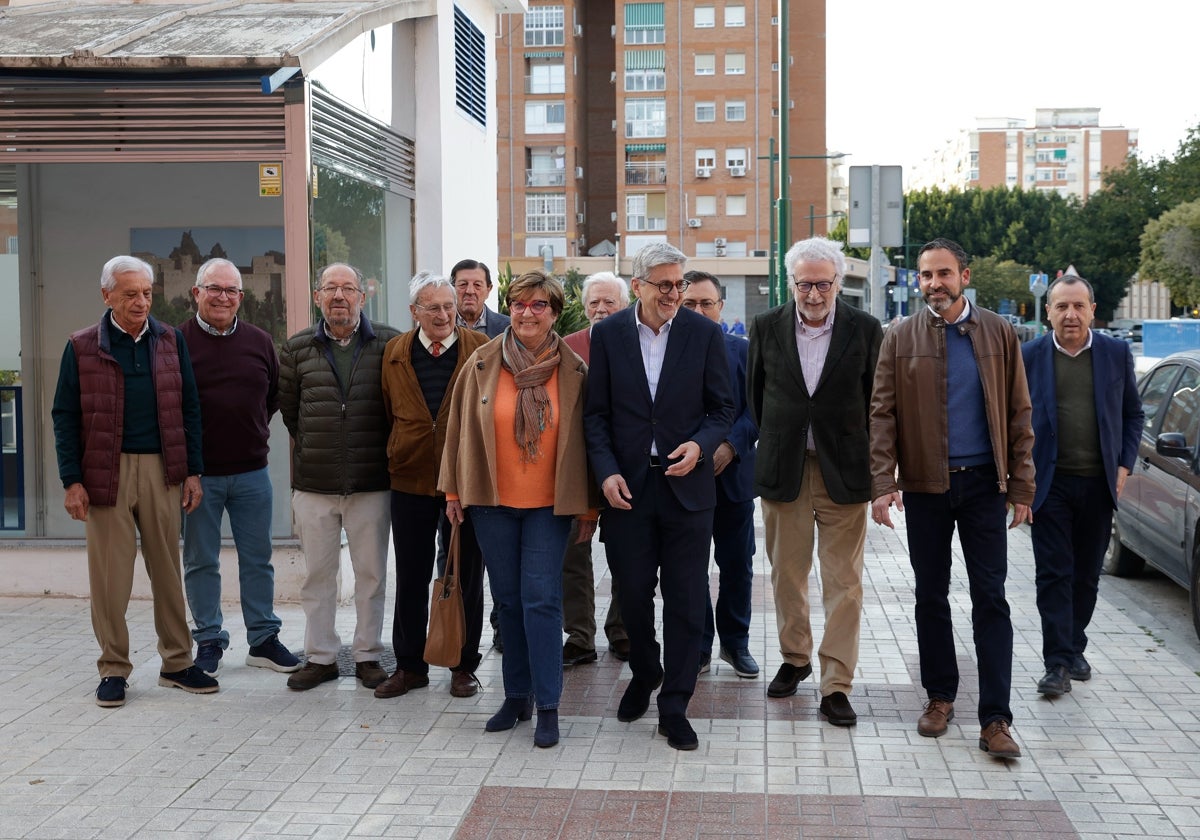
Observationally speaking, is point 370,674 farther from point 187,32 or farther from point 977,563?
point 187,32

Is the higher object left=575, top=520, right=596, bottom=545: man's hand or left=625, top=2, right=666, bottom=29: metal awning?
left=625, top=2, right=666, bottom=29: metal awning

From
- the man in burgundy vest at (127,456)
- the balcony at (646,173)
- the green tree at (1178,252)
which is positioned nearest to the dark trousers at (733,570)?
the man in burgundy vest at (127,456)

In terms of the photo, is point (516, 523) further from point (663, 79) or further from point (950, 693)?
point (663, 79)

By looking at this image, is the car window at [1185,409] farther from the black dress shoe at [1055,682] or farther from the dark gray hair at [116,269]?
the dark gray hair at [116,269]

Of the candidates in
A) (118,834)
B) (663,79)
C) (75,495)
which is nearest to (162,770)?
(118,834)

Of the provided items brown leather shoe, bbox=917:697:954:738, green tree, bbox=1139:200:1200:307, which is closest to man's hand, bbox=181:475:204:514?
brown leather shoe, bbox=917:697:954:738

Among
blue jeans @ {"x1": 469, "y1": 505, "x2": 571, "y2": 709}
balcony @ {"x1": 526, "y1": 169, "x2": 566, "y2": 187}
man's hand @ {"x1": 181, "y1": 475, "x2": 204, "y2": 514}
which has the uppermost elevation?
balcony @ {"x1": 526, "y1": 169, "x2": 566, "y2": 187}

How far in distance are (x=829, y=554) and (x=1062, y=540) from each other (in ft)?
4.32

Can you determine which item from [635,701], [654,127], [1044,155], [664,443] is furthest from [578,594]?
[1044,155]

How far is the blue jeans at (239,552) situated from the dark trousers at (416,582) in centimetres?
87

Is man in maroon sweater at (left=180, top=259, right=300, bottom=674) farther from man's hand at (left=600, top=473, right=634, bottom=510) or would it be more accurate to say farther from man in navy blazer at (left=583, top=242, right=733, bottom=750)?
man's hand at (left=600, top=473, right=634, bottom=510)

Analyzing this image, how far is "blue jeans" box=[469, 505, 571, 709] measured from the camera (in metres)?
5.75

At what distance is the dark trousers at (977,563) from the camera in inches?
221

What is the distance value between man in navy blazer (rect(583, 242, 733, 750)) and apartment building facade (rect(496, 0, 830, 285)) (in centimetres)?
6142
